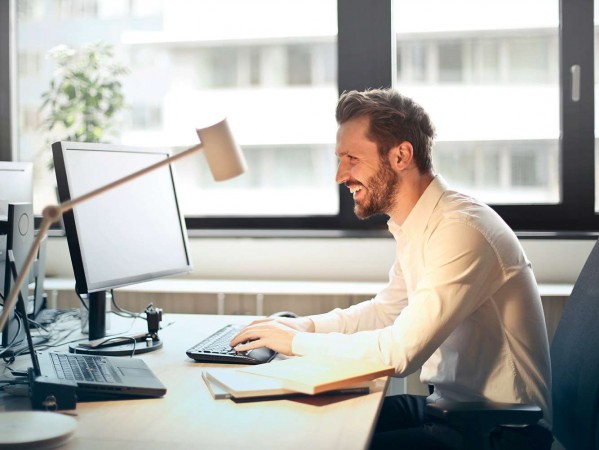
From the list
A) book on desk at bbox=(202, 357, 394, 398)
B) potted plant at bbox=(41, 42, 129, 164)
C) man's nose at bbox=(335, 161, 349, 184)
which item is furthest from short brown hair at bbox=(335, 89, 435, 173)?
potted plant at bbox=(41, 42, 129, 164)

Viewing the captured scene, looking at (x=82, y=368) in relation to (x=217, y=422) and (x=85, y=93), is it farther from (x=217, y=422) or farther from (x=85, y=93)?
(x=85, y=93)

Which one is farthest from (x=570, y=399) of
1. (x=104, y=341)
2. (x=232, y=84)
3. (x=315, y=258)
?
(x=232, y=84)

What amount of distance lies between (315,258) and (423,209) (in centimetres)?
124

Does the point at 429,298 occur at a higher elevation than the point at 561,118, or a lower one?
lower

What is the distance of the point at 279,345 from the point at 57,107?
216 centimetres

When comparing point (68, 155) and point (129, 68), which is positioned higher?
point (129, 68)

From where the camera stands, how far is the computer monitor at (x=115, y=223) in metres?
1.74

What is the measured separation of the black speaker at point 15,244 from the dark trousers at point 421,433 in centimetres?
92

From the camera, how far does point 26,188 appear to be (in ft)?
6.89

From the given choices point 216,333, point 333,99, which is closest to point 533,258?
point 333,99

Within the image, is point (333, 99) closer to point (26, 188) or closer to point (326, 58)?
point (326, 58)

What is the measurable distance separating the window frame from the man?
113 centimetres

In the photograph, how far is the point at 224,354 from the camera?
1732 millimetres

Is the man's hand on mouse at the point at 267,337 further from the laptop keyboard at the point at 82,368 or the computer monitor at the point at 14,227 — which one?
the computer monitor at the point at 14,227
